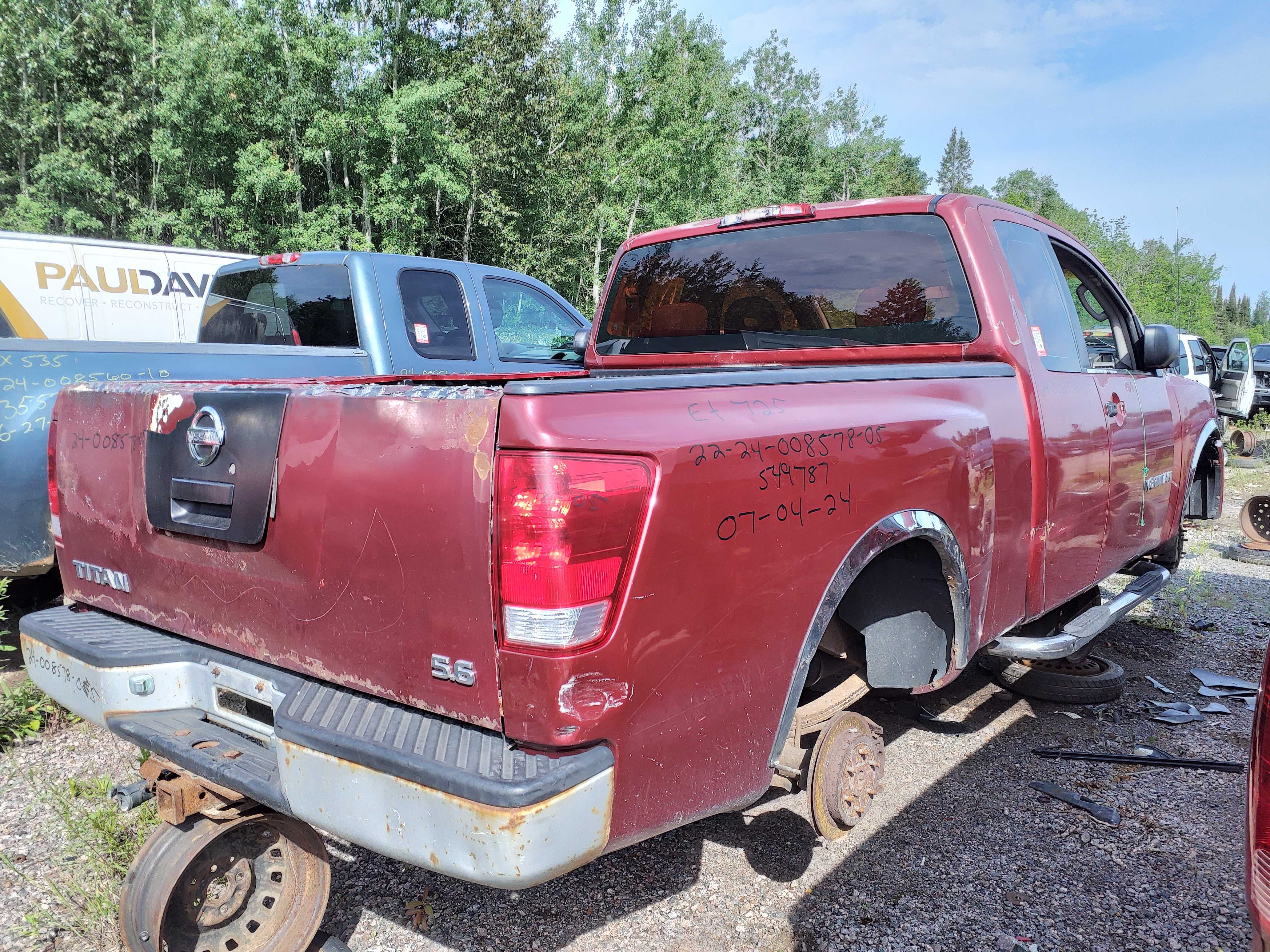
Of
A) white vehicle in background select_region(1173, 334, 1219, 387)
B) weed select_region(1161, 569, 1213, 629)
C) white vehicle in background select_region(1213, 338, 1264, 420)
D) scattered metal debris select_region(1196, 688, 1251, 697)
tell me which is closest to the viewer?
scattered metal debris select_region(1196, 688, 1251, 697)

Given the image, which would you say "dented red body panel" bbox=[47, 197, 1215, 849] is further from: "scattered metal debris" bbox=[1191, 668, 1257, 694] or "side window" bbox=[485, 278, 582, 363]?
"side window" bbox=[485, 278, 582, 363]

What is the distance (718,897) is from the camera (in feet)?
8.66

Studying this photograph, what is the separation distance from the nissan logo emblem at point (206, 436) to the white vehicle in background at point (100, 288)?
7.96 meters

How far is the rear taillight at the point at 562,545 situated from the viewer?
1571 millimetres

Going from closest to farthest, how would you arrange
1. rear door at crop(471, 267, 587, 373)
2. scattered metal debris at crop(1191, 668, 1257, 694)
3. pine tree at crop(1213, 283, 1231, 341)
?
scattered metal debris at crop(1191, 668, 1257, 694) < rear door at crop(471, 267, 587, 373) < pine tree at crop(1213, 283, 1231, 341)

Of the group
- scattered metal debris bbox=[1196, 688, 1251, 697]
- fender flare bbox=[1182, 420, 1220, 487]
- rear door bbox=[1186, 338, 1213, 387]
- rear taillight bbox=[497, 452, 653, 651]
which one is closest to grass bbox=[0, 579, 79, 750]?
rear taillight bbox=[497, 452, 653, 651]

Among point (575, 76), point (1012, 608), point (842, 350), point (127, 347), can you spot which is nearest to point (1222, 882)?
point (1012, 608)

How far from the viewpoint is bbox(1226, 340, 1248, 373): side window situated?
1888cm

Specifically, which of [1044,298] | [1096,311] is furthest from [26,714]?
[1096,311]

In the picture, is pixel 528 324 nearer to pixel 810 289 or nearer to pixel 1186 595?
pixel 810 289

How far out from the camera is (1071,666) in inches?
172

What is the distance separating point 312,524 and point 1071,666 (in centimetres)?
404

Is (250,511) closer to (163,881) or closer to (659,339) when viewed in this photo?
(163,881)

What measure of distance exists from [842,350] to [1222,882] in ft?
7.35
